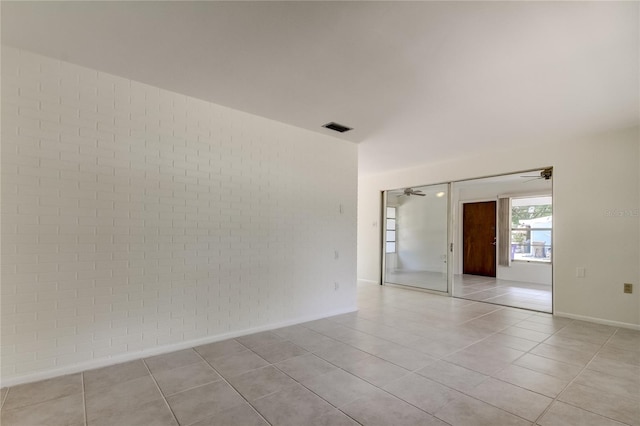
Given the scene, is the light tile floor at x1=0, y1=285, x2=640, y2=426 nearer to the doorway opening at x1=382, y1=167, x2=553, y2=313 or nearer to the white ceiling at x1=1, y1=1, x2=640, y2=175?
the doorway opening at x1=382, y1=167, x2=553, y2=313

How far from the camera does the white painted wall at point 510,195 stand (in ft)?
25.5

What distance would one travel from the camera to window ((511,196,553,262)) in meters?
8.00

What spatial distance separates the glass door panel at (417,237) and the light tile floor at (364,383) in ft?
8.78

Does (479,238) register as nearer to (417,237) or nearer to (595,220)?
(417,237)

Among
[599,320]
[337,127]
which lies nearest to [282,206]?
[337,127]

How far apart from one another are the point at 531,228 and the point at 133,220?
9.14 meters

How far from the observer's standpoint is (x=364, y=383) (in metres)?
2.51

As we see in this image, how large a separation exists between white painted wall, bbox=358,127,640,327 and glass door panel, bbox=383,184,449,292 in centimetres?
174

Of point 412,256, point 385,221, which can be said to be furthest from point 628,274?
point 385,221

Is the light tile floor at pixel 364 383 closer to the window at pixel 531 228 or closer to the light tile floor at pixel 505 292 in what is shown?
the light tile floor at pixel 505 292

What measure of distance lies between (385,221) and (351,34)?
17.7 ft

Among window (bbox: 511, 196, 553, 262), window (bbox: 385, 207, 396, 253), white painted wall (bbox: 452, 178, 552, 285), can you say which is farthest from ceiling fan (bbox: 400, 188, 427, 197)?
window (bbox: 511, 196, 553, 262)

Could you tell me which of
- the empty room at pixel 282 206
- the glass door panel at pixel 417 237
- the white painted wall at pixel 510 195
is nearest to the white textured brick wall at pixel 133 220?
the empty room at pixel 282 206

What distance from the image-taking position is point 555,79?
2.82 metres
